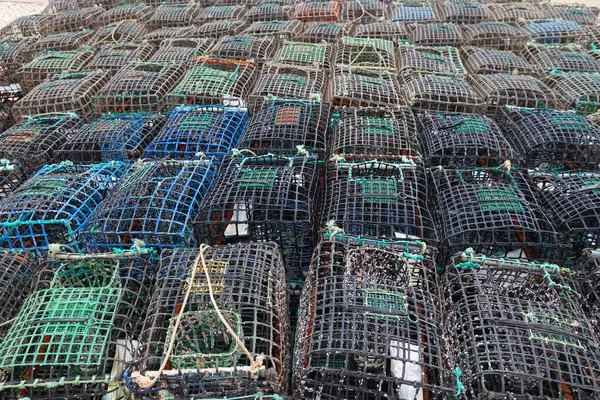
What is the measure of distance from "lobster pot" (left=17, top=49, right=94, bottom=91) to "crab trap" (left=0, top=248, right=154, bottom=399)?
4668 mm

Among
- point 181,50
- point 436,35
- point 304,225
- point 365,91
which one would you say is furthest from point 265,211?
point 436,35

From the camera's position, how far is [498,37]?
274 inches

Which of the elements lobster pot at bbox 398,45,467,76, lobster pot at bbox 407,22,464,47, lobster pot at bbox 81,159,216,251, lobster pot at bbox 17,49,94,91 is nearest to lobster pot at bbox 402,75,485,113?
lobster pot at bbox 398,45,467,76

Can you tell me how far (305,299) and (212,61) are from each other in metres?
4.44

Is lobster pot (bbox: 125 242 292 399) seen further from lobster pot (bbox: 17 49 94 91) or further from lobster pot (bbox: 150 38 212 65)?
lobster pot (bbox: 17 49 94 91)

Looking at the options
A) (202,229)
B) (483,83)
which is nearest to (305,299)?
(202,229)

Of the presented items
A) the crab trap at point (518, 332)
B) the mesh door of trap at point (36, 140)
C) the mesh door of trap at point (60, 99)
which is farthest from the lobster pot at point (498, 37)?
the mesh door of trap at point (36, 140)

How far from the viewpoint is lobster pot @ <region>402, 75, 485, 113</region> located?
5.04m

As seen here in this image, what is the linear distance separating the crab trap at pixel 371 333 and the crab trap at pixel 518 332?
16 centimetres

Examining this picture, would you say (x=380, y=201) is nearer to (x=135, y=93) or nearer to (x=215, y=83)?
(x=215, y=83)

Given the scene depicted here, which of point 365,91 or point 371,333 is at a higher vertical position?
point 365,91

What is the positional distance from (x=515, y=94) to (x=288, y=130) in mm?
3006

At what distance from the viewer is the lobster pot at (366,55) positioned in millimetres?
6070

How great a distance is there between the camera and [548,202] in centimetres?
372
